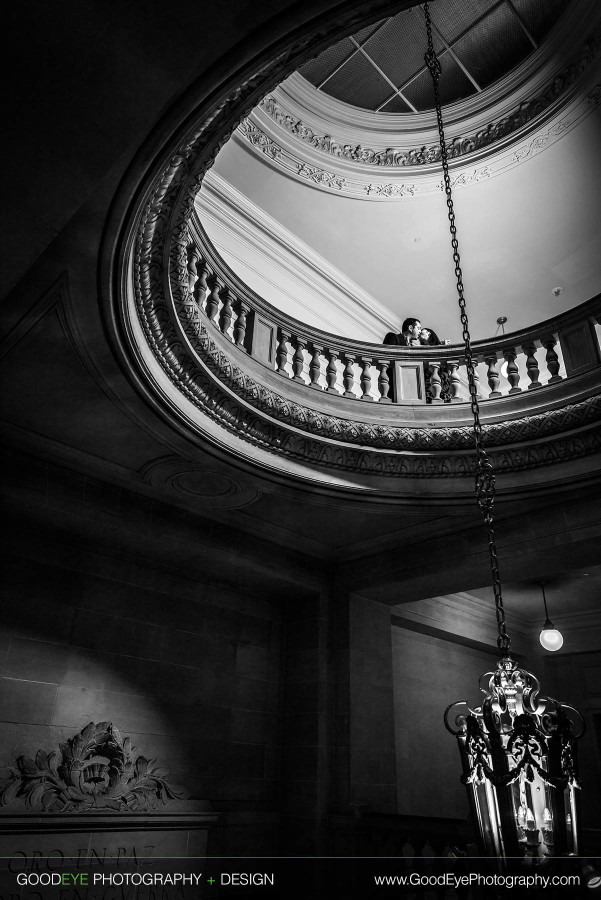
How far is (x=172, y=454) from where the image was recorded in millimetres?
5566

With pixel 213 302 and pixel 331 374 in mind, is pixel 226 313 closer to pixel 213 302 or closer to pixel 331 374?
pixel 213 302

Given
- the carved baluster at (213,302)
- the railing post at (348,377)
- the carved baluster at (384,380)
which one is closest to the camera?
the carved baluster at (213,302)

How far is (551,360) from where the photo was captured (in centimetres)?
610

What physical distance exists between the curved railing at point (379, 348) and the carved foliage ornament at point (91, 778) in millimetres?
3965

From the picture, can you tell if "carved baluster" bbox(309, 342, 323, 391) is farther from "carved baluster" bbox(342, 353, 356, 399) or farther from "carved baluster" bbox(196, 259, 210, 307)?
"carved baluster" bbox(196, 259, 210, 307)

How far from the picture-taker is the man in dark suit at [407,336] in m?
8.28

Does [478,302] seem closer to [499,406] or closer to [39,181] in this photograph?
[499,406]

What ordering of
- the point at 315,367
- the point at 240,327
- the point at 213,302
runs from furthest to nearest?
the point at 315,367, the point at 240,327, the point at 213,302

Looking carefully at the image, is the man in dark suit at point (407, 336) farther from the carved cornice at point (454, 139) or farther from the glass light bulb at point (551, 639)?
the glass light bulb at point (551, 639)

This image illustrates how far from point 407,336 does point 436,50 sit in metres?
3.49

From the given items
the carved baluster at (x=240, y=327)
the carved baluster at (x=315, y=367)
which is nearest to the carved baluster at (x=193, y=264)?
the carved baluster at (x=240, y=327)

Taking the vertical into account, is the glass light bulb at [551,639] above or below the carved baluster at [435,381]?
below

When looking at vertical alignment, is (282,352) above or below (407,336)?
below

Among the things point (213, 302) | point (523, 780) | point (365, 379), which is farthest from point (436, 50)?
point (523, 780)
